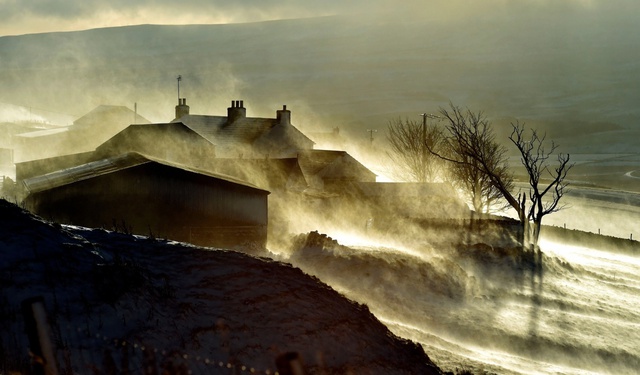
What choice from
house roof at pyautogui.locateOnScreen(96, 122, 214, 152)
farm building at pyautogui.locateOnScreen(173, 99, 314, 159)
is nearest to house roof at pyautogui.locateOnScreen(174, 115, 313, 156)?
farm building at pyautogui.locateOnScreen(173, 99, 314, 159)

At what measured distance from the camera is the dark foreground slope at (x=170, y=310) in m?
9.42

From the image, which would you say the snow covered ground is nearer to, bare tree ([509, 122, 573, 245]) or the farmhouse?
bare tree ([509, 122, 573, 245])

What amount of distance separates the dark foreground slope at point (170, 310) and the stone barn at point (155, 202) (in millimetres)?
14968

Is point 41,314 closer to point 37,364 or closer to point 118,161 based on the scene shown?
point 37,364

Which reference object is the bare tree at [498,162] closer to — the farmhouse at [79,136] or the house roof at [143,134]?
the house roof at [143,134]

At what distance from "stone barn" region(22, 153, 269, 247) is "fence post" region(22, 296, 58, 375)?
2039 centimetres

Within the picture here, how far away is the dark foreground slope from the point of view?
9.42 m

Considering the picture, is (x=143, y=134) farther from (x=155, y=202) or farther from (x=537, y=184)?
(x=537, y=184)

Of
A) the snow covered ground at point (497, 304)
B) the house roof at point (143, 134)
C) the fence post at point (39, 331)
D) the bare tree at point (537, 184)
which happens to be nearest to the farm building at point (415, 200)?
the bare tree at point (537, 184)

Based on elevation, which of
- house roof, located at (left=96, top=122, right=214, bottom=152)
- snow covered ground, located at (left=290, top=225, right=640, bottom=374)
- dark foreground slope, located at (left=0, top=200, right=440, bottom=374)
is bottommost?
snow covered ground, located at (left=290, top=225, right=640, bottom=374)

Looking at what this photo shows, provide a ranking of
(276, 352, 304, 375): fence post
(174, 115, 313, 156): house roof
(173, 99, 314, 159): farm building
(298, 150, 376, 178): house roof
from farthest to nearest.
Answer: (174, 115, 313, 156): house roof → (173, 99, 314, 159): farm building → (298, 150, 376, 178): house roof → (276, 352, 304, 375): fence post

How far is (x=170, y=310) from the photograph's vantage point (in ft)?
34.9

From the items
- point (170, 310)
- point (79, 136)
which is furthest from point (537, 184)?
point (170, 310)

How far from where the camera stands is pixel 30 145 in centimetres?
8406
